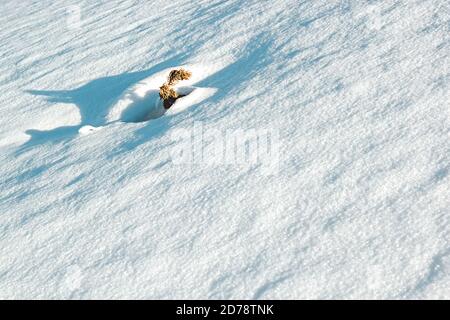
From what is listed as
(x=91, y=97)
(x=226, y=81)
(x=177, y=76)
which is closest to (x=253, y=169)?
(x=226, y=81)

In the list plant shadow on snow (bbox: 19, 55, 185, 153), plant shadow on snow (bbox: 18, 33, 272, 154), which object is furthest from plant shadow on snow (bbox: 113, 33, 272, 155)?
plant shadow on snow (bbox: 19, 55, 185, 153)

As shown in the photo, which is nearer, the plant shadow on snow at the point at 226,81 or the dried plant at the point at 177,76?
the plant shadow on snow at the point at 226,81

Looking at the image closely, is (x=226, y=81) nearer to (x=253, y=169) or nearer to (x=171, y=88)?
(x=171, y=88)

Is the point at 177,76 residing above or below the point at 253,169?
above

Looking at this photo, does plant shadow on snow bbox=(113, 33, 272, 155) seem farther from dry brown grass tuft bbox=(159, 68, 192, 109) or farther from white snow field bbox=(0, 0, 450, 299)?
dry brown grass tuft bbox=(159, 68, 192, 109)

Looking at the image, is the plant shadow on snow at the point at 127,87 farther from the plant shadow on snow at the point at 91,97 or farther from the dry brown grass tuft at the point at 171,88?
the dry brown grass tuft at the point at 171,88

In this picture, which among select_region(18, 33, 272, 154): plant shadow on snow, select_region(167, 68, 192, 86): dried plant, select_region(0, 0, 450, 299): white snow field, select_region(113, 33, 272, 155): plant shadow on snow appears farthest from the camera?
select_region(167, 68, 192, 86): dried plant

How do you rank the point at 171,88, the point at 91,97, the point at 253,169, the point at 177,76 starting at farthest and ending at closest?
the point at 91,97
the point at 177,76
the point at 171,88
the point at 253,169

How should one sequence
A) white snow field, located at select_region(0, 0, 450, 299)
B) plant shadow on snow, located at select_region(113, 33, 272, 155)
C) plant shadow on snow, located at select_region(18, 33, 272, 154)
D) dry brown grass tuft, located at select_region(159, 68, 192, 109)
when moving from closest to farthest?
1. white snow field, located at select_region(0, 0, 450, 299)
2. plant shadow on snow, located at select_region(113, 33, 272, 155)
3. plant shadow on snow, located at select_region(18, 33, 272, 154)
4. dry brown grass tuft, located at select_region(159, 68, 192, 109)

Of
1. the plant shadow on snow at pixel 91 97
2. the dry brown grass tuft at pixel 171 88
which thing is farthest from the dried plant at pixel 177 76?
the plant shadow on snow at pixel 91 97
